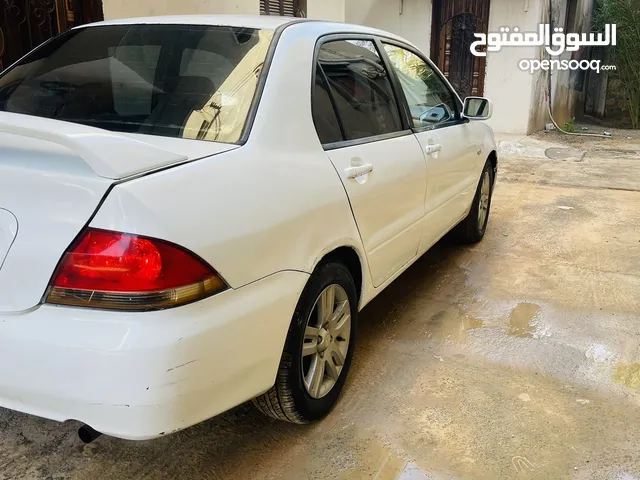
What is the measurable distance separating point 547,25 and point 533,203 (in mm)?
6610

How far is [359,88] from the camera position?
9.35 ft

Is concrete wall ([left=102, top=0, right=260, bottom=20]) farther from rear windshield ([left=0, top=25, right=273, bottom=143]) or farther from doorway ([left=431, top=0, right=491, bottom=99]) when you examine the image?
doorway ([left=431, top=0, right=491, bottom=99])

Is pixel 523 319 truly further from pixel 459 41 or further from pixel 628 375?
pixel 459 41

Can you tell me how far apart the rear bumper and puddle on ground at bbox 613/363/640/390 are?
2.05 m

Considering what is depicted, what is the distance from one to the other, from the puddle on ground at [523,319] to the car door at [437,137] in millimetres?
664

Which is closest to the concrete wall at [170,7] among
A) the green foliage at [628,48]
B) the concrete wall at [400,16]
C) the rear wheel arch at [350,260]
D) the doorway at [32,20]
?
the doorway at [32,20]

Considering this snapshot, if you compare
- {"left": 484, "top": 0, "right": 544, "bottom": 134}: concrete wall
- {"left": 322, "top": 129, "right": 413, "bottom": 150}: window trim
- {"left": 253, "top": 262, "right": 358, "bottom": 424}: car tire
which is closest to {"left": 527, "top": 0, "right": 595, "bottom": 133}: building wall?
{"left": 484, "top": 0, "right": 544, "bottom": 134}: concrete wall

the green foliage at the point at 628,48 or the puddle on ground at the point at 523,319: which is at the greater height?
the green foliage at the point at 628,48

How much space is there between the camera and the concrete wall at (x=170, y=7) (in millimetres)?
5328

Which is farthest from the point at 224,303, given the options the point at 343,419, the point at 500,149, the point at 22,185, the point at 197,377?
the point at 500,149

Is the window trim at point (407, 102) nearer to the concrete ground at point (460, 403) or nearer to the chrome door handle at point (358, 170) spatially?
the chrome door handle at point (358, 170)

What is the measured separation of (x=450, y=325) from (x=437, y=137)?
1111 millimetres

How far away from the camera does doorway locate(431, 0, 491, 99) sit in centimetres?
1158

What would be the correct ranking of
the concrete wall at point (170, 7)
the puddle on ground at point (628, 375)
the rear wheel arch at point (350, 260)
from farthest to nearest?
the concrete wall at point (170, 7), the puddle on ground at point (628, 375), the rear wheel arch at point (350, 260)
